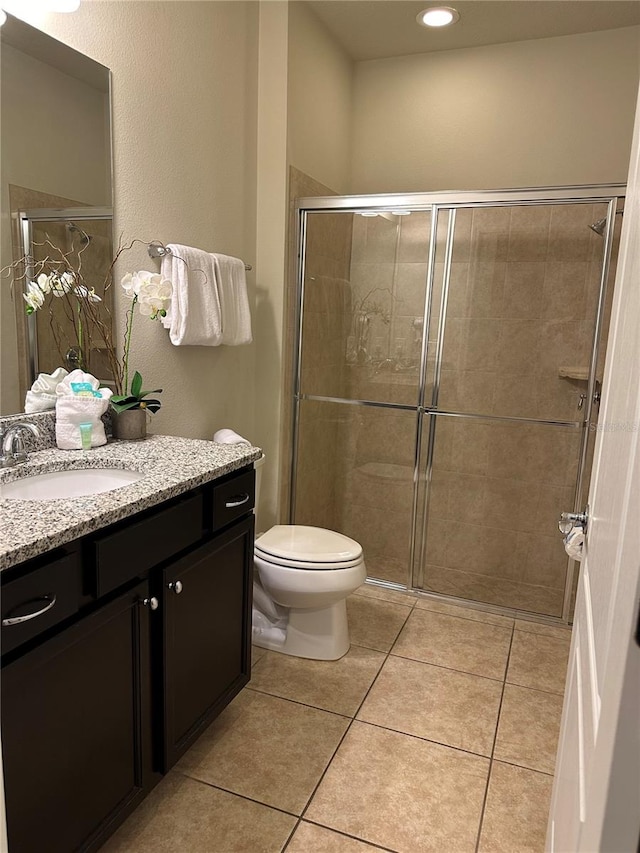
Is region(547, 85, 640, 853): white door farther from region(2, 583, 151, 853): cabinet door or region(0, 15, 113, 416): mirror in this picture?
region(0, 15, 113, 416): mirror

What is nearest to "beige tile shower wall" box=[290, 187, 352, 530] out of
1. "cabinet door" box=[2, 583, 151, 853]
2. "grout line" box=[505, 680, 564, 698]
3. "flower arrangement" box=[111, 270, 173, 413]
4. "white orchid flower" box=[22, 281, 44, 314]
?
"flower arrangement" box=[111, 270, 173, 413]

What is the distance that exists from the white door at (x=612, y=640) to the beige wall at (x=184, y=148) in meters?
1.61

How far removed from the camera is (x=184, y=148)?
2.33 m

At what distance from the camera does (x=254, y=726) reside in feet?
6.59

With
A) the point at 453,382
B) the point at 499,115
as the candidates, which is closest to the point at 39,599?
the point at 453,382

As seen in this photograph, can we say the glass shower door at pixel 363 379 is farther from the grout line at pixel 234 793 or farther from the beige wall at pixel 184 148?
the grout line at pixel 234 793

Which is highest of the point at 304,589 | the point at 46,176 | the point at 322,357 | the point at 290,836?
the point at 46,176

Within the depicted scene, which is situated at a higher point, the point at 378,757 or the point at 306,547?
the point at 306,547

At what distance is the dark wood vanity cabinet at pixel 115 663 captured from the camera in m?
1.16

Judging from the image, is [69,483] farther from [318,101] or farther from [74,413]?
[318,101]

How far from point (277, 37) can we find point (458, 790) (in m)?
2.97

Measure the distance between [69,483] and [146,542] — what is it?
38 centimetres

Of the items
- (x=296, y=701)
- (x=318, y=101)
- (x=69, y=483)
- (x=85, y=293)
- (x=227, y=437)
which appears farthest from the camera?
(x=318, y=101)

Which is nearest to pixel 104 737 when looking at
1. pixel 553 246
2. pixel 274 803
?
pixel 274 803
